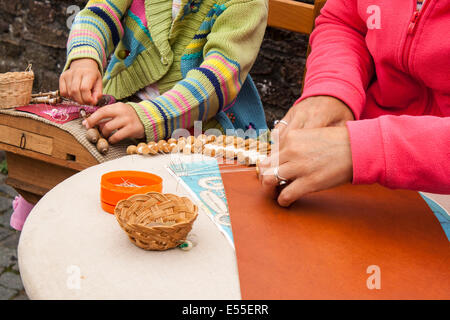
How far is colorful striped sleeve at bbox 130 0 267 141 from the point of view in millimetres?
1424

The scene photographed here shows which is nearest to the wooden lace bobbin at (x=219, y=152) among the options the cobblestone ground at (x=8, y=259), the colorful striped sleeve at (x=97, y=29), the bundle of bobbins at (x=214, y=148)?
the bundle of bobbins at (x=214, y=148)

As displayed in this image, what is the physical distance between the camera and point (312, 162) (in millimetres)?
928

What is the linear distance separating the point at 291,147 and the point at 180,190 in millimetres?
260

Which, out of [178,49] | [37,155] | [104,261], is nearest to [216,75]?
[178,49]

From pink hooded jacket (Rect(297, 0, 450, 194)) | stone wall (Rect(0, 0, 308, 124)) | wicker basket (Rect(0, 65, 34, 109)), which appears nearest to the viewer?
pink hooded jacket (Rect(297, 0, 450, 194))

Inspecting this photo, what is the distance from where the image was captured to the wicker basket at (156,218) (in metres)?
0.76

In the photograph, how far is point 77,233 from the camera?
2.71 feet

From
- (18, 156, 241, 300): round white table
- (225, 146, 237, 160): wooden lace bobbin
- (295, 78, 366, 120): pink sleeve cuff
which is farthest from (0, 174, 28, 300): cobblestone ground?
(295, 78, 366, 120): pink sleeve cuff

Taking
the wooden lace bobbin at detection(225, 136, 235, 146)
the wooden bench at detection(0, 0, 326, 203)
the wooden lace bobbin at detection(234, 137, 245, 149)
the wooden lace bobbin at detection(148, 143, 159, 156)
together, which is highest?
the wooden lace bobbin at detection(148, 143, 159, 156)

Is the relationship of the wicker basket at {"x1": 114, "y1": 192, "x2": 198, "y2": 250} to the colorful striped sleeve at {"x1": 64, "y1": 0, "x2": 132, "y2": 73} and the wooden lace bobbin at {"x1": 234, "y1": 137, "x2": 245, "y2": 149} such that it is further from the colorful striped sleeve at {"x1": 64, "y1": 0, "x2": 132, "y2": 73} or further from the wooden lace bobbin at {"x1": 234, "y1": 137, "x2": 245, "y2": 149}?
the colorful striped sleeve at {"x1": 64, "y1": 0, "x2": 132, "y2": 73}

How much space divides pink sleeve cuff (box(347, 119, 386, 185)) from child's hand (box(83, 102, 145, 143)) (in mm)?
664

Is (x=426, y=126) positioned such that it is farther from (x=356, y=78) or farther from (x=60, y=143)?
(x=60, y=143)

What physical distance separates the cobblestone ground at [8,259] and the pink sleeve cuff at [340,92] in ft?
5.99
